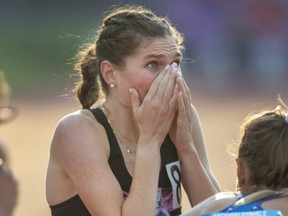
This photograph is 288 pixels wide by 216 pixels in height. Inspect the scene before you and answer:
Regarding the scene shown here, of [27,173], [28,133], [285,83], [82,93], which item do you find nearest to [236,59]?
[285,83]

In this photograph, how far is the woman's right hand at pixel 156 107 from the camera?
3.85m

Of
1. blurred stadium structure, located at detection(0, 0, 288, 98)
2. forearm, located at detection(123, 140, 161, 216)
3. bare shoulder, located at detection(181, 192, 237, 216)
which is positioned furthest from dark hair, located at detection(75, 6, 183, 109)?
blurred stadium structure, located at detection(0, 0, 288, 98)

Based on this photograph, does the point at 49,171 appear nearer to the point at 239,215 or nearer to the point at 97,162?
the point at 97,162

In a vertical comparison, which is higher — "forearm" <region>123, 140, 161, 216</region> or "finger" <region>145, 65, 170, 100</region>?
"finger" <region>145, 65, 170, 100</region>

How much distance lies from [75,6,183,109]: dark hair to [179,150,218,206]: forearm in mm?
480

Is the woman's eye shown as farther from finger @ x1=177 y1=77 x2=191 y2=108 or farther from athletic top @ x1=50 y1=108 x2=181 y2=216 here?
athletic top @ x1=50 y1=108 x2=181 y2=216

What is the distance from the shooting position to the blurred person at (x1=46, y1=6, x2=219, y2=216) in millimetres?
3707

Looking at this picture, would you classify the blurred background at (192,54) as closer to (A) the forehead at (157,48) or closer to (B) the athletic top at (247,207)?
(A) the forehead at (157,48)

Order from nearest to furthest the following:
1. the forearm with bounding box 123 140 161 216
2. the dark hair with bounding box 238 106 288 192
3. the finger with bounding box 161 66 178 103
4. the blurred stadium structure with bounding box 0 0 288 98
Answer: the dark hair with bounding box 238 106 288 192, the forearm with bounding box 123 140 161 216, the finger with bounding box 161 66 178 103, the blurred stadium structure with bounding box 0 0 288 98

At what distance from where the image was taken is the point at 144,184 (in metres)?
3.68

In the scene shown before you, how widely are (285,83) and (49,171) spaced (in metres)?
16.2

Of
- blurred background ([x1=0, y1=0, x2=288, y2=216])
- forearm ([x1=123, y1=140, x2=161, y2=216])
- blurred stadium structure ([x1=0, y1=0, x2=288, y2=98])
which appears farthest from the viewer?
blurred stadium structure ([x1=0, y1=0, x2=288, y2=98])

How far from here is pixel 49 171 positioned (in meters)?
3.93

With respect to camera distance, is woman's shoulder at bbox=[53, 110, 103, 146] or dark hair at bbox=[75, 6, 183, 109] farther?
dark hair at bbox=[75, 6, 183, 109]
